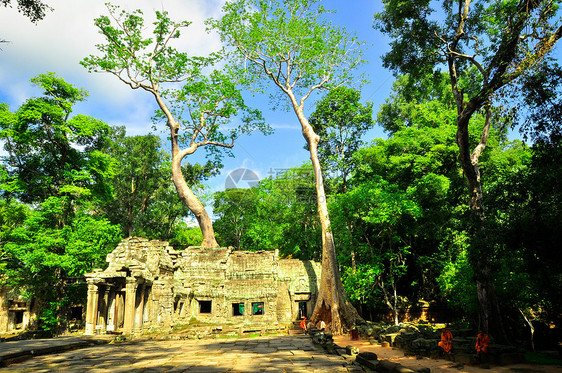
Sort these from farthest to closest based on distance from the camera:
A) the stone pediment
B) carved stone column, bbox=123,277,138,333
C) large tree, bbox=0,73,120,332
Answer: large tree, bbox=0,73,120,332 → the stone pediment → carved stone column, bbox=123,277,138,333

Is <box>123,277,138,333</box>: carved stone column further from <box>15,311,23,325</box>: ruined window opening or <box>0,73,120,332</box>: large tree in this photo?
<box>15,311,23,325</box>: ruined window opening

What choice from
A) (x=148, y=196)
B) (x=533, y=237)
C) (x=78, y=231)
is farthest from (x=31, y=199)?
(x=533, y=237)

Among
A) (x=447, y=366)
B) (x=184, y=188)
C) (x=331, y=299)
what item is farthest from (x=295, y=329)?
(x=184, y=188)

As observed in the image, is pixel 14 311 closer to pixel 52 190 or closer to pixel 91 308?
pixel 52 190

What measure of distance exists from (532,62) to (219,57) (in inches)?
822

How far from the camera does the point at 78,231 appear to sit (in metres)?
19.6

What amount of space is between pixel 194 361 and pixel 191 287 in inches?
424

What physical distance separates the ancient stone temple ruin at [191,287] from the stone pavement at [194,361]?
4250 millimetres

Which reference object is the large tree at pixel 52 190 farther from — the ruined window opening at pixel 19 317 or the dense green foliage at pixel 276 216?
the dense green foliage at pixel 276 216

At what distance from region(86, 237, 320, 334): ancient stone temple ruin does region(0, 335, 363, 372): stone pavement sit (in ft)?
13.9

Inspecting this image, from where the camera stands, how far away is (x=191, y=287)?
753 inches

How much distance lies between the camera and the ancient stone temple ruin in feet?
49.5

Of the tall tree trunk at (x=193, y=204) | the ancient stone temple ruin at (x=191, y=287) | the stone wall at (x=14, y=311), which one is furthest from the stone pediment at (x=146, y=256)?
the stone wall at (x=14, y=311)

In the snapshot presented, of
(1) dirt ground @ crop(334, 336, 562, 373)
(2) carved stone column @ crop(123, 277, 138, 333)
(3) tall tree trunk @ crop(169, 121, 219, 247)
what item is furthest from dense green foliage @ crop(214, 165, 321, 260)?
(1) dirt ground @ crop(334, 336, 562, 373)
